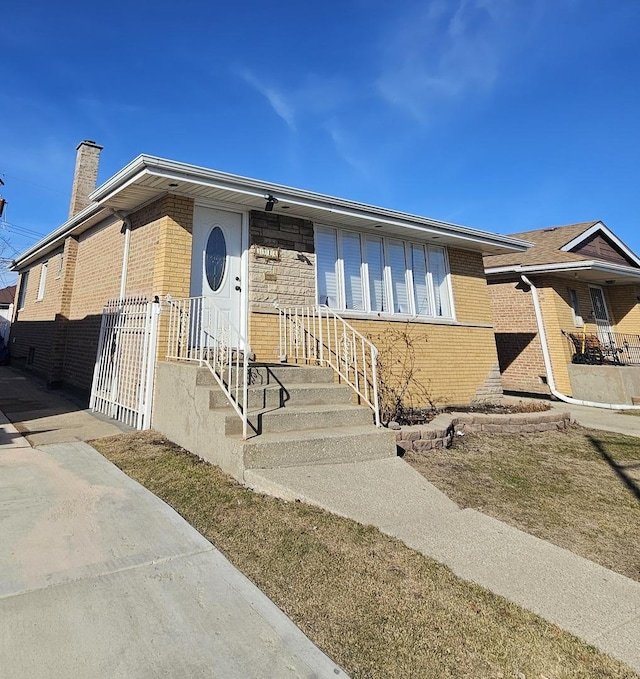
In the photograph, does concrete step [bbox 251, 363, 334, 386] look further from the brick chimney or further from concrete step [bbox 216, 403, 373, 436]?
the brick chimney

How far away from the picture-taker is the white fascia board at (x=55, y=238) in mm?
8259

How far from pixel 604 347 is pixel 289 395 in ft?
40.4

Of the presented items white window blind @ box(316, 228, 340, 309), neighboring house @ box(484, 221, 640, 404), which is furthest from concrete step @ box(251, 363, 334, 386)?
neighboring house @ box(484, 221, 640, 404)

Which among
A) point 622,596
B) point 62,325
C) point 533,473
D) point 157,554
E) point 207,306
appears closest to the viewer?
point 622,596

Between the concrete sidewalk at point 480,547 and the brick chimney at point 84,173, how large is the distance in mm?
10129

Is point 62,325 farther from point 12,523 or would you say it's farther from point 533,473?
point 533,473

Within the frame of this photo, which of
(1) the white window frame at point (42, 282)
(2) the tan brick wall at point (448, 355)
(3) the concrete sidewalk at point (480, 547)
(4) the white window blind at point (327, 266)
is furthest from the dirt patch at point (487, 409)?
(1) the white window frame at point (42, 282)

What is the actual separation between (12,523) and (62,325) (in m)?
8.00

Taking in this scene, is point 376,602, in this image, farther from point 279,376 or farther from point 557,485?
point 279,376

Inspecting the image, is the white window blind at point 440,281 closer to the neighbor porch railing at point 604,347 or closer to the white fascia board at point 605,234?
the neighbor porch railing at point 604,347

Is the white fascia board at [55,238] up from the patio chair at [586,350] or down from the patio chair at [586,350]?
up

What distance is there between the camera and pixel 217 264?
22.2ft

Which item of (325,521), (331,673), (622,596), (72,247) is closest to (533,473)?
(622,596)

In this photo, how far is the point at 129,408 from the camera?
6109mm
